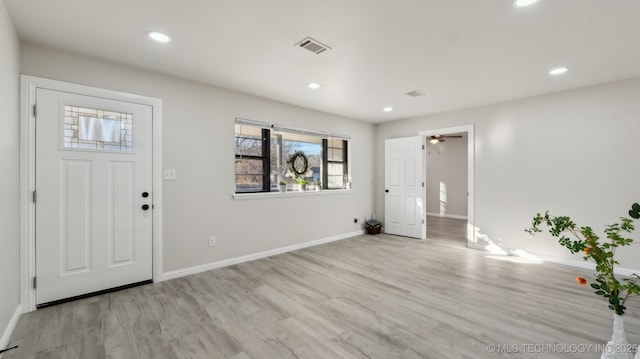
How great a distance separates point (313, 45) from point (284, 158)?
2.30 meters

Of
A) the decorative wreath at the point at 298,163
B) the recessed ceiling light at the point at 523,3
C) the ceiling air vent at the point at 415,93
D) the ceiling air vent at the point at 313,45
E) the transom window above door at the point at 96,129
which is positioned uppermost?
the ceiling air vent at the point at 313,45

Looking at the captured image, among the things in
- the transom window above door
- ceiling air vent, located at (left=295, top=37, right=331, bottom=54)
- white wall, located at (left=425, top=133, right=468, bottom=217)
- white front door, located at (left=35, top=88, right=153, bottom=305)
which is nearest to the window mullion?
white front door, located at (left=35, top=88, right=153, bottom=305)

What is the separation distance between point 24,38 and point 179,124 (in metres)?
1.43

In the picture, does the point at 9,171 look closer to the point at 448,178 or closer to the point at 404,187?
the point at 404,187

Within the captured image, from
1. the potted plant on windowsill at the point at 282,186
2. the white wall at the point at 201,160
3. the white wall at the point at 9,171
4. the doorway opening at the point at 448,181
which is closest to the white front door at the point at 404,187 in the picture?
the doorway opening at the point at 448,181

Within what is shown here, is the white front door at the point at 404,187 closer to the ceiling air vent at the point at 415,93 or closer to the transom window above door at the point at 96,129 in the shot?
the ceiling air vent at the point at 415,93

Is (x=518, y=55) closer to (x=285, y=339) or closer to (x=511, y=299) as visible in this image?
(x=511, y=299)

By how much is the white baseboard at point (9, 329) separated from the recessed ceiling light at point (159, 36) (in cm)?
256

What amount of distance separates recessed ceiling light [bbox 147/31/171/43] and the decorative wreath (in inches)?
102

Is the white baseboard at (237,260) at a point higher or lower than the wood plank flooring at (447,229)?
higher

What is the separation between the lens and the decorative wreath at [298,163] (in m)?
4.79

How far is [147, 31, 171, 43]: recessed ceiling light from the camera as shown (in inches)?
94.5

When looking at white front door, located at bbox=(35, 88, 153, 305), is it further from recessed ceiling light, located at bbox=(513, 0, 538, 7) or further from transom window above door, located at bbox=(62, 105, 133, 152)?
recessed ceiling light, located at bbox=(513, 0, 538, 7)

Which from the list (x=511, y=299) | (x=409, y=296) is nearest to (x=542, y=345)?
(x=511, y=299)
